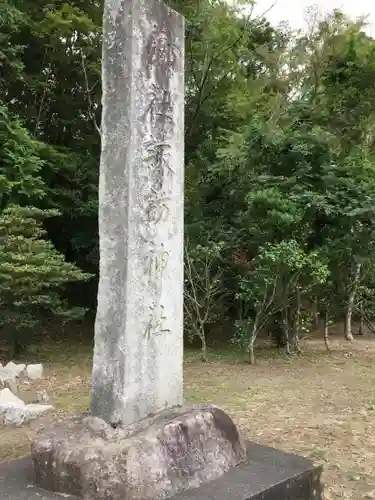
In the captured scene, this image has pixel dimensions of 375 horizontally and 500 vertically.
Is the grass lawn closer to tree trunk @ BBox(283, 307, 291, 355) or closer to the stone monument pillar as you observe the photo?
tree trunk @ BBox(283, 307, 291, 355)

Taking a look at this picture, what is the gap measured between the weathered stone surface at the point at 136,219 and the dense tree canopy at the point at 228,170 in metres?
4.65

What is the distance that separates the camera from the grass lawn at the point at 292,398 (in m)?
A: 4.35

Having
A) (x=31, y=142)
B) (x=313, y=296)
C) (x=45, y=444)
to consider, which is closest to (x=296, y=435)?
(x=45, y=444)

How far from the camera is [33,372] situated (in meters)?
7.35

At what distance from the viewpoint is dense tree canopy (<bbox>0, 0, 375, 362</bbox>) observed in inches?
316

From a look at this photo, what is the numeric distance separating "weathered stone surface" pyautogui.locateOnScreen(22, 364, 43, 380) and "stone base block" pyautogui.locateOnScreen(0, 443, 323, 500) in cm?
411

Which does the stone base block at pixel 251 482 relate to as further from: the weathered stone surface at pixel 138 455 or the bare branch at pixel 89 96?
the bare branch at pixel 89 96

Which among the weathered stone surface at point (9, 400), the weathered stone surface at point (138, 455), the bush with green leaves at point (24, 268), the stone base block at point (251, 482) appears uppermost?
the bush with green leaves at point (24, 268)

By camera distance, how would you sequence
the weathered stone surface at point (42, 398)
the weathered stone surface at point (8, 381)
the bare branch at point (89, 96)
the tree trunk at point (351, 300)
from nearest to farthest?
1. the weathered stone surface at point (42, 398)
2. the weathered stone surface at point (8, 381)
3. the tree trunk at point (351, 300)
4. the bare branch at point (89, 96)

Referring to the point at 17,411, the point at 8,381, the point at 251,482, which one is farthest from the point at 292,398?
the point at 8,381

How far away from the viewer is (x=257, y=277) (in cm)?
805

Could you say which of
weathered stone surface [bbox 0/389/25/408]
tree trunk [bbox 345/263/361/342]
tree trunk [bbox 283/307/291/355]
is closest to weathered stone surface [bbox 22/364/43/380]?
weathered stone surface [bbox 0/389/25/408]

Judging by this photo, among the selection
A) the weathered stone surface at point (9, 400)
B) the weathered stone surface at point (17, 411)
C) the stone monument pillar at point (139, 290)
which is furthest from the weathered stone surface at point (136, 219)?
the weathered stone surface at point (9, 400)

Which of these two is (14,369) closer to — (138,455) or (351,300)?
(138,455)
